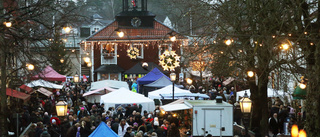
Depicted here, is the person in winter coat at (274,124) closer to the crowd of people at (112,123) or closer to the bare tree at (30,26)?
the crowd of people at (112,123)

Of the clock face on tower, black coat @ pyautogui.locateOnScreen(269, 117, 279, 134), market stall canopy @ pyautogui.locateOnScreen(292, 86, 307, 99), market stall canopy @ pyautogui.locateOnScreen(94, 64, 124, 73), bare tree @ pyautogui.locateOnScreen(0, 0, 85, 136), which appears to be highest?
the clock face on tower

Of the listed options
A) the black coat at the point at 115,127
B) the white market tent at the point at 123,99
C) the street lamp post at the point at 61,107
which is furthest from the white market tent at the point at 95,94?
the street lamp post at the point at 61,107

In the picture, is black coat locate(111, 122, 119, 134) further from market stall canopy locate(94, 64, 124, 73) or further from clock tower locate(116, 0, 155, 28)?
market stall canopy locate(94, 64, 124, 73)

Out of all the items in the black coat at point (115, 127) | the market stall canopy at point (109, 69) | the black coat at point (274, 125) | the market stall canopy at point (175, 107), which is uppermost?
the market stall canopy at point (109, 69)

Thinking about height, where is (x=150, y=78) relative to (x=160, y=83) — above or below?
above

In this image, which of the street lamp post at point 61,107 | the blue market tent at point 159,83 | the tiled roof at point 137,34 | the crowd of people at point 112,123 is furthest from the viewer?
the tiled roof at point 137,34

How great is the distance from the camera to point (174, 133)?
16906 millimetres

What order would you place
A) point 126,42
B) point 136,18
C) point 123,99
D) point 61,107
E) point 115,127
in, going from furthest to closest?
point 136,18 → point 126,42 → point 123,99 → point 115,127 → point 61,107

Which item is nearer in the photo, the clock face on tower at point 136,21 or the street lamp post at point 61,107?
the street lamp post at point 61,107

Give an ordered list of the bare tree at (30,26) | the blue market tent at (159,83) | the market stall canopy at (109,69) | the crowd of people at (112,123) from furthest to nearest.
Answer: the market stall canopy at (109,69) < the blue market tent at (159,83) < the crowd of people at (112,123) < the bare tree at (30,26)

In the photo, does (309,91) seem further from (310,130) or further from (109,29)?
(109,29)

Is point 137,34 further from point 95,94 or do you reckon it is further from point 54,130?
point 54,130

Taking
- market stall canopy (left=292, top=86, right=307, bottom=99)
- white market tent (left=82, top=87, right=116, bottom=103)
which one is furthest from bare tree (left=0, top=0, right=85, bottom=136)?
white market tent (left=82, top=87, right=116, bottom=103)

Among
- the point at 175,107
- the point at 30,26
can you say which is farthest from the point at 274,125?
the point at 30,26
